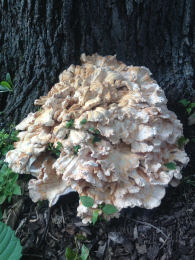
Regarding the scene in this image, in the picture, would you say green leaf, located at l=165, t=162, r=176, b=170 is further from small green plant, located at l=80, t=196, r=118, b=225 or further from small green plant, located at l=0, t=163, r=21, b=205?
small green plant, located at l=0, t=163, r=21, b=205

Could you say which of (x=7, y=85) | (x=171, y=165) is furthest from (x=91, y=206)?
(x=7, y=85)

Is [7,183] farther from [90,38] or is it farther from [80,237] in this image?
[90,38]

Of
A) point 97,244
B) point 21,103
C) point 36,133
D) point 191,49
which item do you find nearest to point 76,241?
point 97,244

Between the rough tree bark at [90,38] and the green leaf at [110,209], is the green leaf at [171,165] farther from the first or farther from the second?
the rough tree bark at [90,38]

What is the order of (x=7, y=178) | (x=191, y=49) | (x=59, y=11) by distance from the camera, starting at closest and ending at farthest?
(x=7, y=178)
(x=59, y=11)
(x=191, y=49)

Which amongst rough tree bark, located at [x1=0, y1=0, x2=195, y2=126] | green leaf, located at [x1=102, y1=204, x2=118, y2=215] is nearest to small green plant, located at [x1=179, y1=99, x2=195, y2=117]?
rough tree bark, located at [x1=0, y1=0, x2=195, y2=126]

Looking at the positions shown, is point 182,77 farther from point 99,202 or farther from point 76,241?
point 76,241
